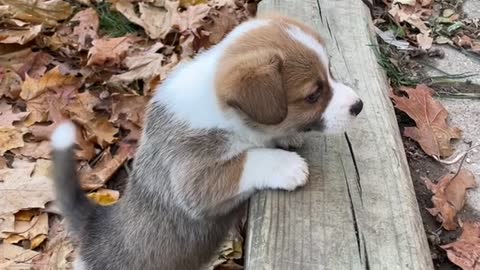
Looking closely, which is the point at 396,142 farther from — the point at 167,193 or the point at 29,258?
the point at 29,258

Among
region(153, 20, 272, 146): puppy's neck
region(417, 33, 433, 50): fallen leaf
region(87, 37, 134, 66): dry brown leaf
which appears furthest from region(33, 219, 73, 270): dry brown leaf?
region(417, 33, 433, 50): fallen leaf

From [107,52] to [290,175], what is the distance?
2.54 m

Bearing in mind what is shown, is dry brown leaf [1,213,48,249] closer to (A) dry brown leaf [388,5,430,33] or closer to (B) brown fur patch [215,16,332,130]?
(B) brown fur patch [215,16,332,130]

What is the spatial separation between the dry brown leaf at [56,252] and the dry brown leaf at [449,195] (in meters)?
1.76

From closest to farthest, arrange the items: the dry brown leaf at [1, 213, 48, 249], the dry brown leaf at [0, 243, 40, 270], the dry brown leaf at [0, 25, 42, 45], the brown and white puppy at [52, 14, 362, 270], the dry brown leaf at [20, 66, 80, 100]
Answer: the brown and white puppy at [52, 14, 362, 270], the dry brown leaf at [0, 243, 40, 270], the dry brown leaf at [1, 213, 48, 249], the dry brown leaf at [20, 66, 80, 100], the dry brown leaf at [0, 25, 42, 45]

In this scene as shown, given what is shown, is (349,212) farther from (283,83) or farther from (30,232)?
(30,232)

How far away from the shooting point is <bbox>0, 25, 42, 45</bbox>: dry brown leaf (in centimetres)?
501


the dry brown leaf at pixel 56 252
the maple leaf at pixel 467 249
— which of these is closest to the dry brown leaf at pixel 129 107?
the dry brown leaf at pixel 56 252

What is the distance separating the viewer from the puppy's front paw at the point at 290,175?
2.62m

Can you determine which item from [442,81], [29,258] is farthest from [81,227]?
[442,81]

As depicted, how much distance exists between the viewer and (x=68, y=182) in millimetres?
3141

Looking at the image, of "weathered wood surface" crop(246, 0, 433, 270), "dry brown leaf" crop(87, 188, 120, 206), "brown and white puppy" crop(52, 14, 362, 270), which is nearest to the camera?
"weathered wood surface" crop(246, 0, 433, 270)

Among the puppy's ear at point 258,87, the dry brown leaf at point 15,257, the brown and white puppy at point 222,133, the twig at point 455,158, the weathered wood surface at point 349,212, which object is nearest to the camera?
the weathered wood surface at point 349,212

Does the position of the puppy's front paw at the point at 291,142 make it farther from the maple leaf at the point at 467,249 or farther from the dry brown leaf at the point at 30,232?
the dry brown leaf at the point at 30,232
